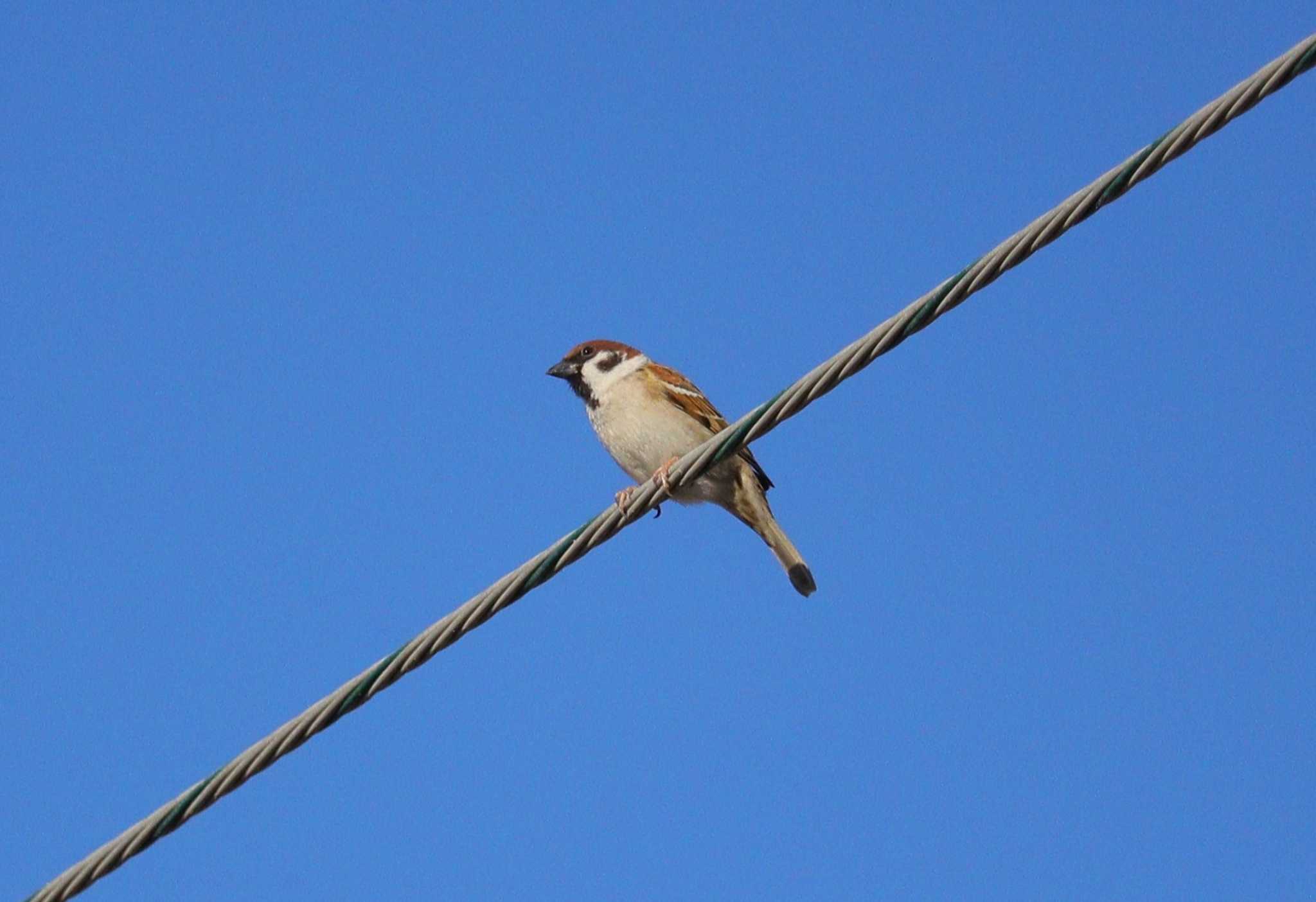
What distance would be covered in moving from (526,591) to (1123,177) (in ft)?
6.21

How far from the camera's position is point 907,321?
4.00 metres

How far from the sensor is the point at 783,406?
422 cm

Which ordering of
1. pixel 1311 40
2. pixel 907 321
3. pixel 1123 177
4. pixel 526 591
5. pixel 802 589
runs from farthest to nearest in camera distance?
pixel 802 589 < pixel 526 591 < pixel 907 321 < pixel 1123 177 < pixel 1311 40

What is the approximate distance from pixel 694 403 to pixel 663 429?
339mm

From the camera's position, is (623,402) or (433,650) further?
(623,402)

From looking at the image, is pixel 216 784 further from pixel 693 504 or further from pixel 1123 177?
pixel 693 504

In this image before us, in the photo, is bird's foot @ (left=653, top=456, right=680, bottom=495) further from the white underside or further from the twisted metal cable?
the white underside

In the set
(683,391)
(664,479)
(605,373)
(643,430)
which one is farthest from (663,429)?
(664,479)

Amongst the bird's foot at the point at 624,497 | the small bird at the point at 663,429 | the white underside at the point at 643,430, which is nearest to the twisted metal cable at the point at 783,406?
the bird's foot at the point at 624,497

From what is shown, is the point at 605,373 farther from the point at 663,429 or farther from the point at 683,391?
the point at 663,429

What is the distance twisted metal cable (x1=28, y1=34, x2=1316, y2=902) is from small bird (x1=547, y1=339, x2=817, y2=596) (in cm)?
339

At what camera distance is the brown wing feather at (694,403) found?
8.02 meters

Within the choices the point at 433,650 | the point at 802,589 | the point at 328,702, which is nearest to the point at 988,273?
the point at 433,650

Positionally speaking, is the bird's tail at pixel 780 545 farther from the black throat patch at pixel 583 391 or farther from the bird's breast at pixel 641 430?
the black throat patch at pixel 583 391
